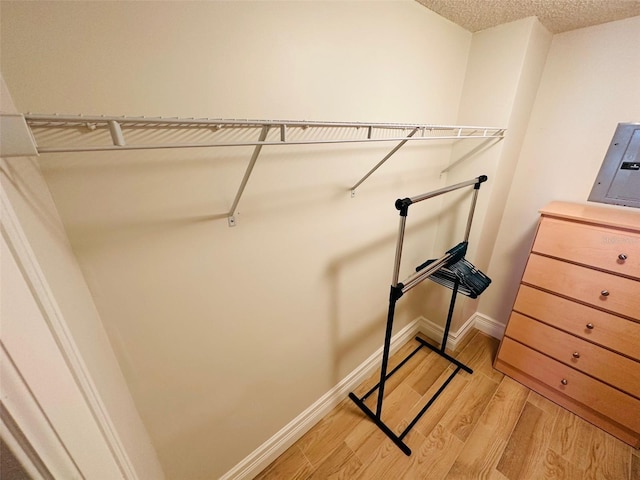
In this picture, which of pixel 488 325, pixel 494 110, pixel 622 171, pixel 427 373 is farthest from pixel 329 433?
pixel 622 171

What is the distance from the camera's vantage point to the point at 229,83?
73cm

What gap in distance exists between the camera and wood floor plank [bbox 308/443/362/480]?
129 cm

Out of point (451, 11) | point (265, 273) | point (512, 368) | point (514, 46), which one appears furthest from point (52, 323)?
point (512, 368)

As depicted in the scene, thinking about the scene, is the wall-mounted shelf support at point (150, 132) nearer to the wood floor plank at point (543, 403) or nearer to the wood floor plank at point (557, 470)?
the wood floor plank at point (557, 470)

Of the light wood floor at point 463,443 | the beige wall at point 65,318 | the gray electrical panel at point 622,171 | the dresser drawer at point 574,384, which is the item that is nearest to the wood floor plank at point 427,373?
the light wood floor at point 463,443

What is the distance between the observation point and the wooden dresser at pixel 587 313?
1.25 meters

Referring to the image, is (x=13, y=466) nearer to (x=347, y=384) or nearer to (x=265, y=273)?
(x=265, y=273)

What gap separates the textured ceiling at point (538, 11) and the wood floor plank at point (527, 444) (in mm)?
2123

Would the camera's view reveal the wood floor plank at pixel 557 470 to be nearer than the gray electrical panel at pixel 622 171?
Yes

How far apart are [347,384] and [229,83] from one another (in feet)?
5.54

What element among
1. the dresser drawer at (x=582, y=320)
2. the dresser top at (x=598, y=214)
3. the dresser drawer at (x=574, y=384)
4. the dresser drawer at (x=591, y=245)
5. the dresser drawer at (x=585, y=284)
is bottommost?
the dresser drawer at (x=574, y=384)

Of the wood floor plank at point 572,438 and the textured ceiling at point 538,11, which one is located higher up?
the textured ceiling at point 538,11

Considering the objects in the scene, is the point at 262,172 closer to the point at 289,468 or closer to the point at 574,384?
the point at 289,468

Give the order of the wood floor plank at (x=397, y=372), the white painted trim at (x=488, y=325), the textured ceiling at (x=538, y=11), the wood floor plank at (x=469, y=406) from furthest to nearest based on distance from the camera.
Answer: the white painted trim at (x=488, y=325) → the wood floor plank at (x=397, y=372) → the wood floor plank at (x=469, y=406) → the textured ceiling at (x=538, y=11)
